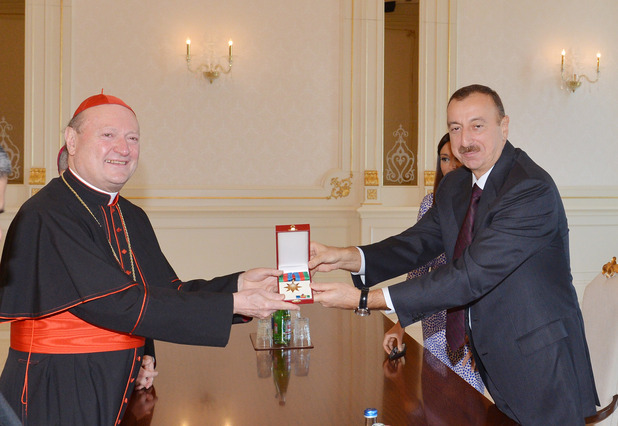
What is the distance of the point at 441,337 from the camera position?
10.6 ft

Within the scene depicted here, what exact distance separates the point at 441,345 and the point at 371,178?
162 inches

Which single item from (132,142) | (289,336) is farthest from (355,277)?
(132,142)

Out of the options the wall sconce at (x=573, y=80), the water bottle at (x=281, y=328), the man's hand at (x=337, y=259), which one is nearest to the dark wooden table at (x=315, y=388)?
the water bottle at (x=281, y=328)

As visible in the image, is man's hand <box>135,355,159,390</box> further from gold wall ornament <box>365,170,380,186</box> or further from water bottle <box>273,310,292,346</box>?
gold wall ornament <box>365,170,380,186</box>

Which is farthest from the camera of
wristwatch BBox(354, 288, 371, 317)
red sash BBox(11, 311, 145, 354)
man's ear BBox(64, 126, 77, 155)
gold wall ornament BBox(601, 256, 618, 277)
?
gold wall ornament BBox(601, 256, 618, 277)

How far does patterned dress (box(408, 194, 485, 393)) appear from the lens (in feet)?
9.75

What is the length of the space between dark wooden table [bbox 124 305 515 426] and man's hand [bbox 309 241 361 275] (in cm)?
38

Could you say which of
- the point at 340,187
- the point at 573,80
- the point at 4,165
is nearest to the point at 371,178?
the point at 340,187

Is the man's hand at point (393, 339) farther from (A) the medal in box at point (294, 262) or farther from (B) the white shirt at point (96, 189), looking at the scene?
(B) the white shirt at point (96, 189)

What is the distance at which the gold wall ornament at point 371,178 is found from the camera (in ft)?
23.7

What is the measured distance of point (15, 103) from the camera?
679 centimetres

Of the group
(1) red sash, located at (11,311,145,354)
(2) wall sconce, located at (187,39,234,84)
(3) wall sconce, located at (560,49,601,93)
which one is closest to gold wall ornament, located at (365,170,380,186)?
(2) wall sconce, located at (187,39,234,84)

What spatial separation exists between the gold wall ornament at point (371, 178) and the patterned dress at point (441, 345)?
3.66 meters

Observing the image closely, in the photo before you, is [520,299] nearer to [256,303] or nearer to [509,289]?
[509,289]
